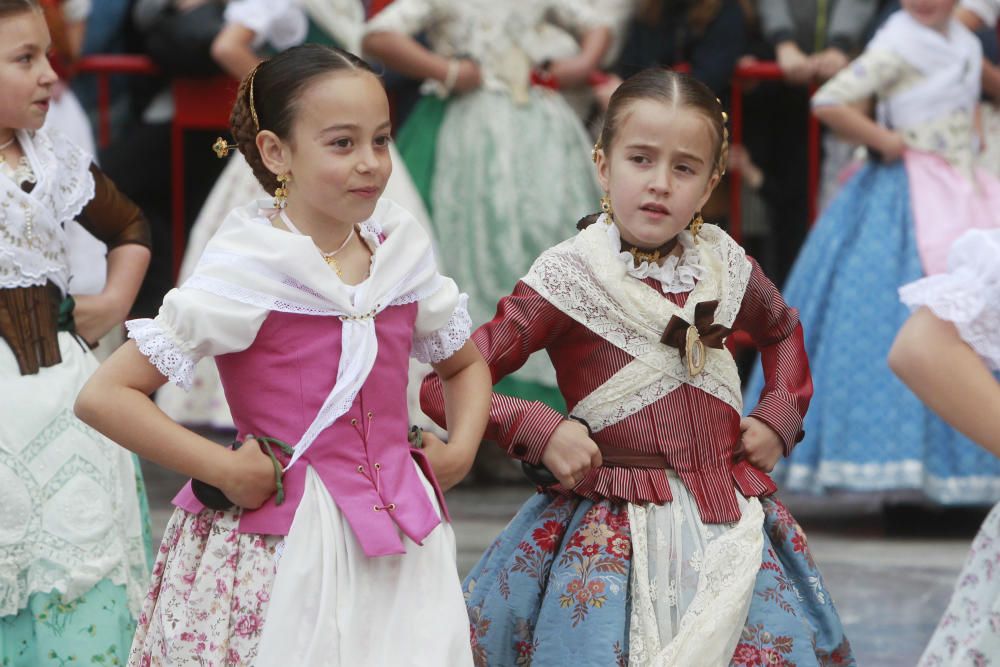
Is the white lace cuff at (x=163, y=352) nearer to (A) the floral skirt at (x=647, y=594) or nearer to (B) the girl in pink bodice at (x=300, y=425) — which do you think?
(B) the girl in pink bodice at (x=300, y=425)

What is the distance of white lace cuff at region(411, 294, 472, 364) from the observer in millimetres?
3215

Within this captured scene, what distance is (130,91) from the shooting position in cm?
769

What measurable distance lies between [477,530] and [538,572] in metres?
A: 2.46

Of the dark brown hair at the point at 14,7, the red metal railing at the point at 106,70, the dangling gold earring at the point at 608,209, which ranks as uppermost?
the dangling gold earring at the point at 608,209

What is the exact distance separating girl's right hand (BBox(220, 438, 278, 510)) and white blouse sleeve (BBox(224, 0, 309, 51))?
3864mm

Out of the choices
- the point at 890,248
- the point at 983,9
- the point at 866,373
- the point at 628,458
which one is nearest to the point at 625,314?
the point at 628,458

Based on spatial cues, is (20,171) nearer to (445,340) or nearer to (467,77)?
(445,340)

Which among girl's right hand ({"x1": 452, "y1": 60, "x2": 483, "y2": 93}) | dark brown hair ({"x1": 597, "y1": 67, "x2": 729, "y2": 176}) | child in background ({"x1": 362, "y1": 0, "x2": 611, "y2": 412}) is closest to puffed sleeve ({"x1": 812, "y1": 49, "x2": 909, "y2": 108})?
child in background ({"x1": 362, "y1": 0, "x2": 611, "y2": 412})

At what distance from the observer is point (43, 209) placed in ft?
12.4

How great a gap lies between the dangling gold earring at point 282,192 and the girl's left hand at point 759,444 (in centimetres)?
103

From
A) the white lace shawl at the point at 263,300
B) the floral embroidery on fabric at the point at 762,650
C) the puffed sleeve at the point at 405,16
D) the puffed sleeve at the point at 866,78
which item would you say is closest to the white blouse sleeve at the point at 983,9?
the puffed sleeve at the point at 866,78

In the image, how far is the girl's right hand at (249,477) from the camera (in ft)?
9.59

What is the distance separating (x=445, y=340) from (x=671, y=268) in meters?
0.53

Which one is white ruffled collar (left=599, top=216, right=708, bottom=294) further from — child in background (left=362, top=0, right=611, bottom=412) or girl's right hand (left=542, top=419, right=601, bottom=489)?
child in background (left=362, top=0, right=611, bottom=412)
